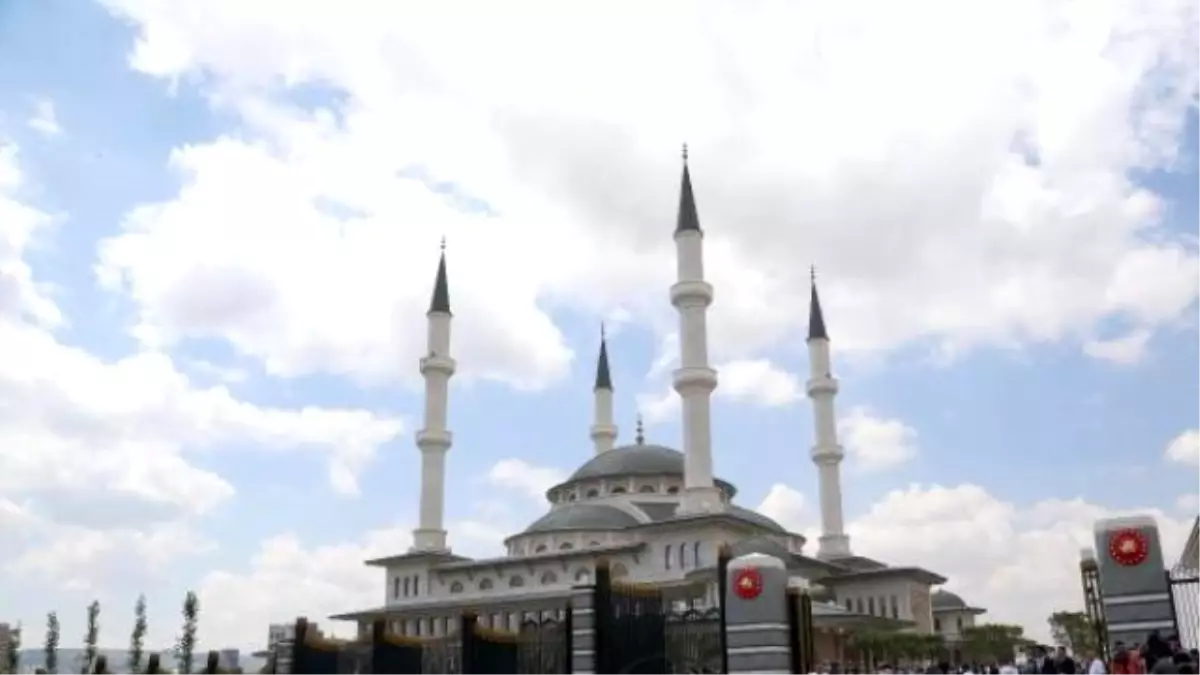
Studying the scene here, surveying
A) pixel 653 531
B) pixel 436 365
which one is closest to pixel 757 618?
pixel 653 531

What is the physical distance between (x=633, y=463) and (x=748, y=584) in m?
38.6

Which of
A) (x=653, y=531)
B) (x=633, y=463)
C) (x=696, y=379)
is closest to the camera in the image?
(x=696, y=379)

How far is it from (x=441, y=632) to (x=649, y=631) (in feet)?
114

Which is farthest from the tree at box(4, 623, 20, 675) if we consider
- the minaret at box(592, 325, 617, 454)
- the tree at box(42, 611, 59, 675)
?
the minaret at box(592, 325, 617, 454)

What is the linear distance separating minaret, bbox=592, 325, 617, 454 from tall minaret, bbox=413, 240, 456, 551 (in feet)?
42.0

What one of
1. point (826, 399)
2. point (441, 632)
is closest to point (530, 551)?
point (441, 632)

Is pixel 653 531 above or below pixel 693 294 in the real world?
A: below

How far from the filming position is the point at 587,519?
1965 inches

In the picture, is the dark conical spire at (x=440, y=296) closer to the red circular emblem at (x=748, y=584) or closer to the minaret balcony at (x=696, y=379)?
the minaret balcony at (x=696, y=379)

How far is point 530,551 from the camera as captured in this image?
166 feet

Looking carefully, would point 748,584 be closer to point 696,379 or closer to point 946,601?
point 696,379

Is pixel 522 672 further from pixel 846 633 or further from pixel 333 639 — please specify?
pixel 846 633

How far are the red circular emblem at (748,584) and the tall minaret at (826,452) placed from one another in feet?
113

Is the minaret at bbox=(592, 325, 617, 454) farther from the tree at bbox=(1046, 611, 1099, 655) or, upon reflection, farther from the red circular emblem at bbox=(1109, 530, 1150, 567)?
the red circular emblem at bbox=(1109, 530, 1150, 567)
